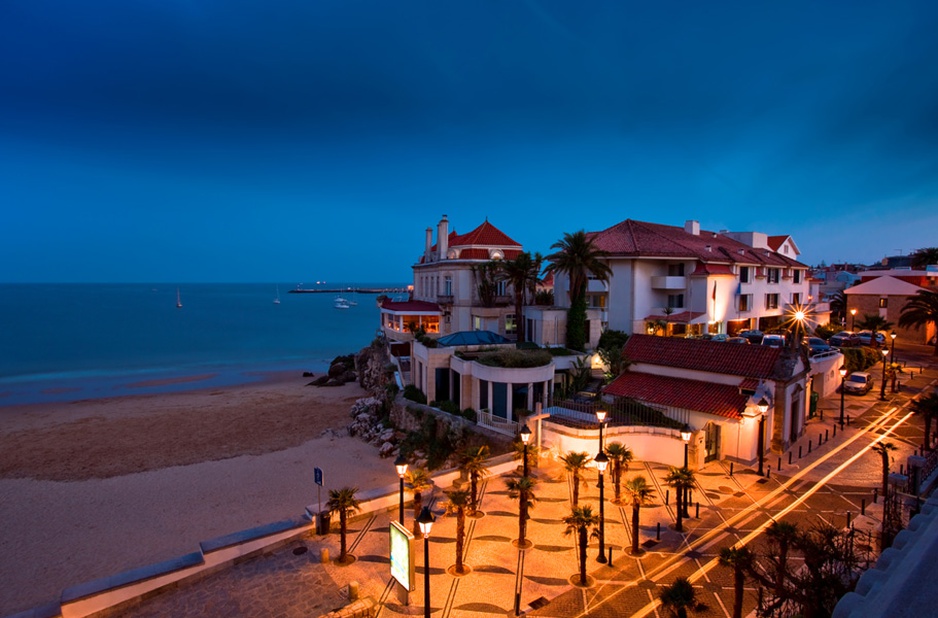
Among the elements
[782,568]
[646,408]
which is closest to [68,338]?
[646,408]

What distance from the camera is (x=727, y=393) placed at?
20.5 m

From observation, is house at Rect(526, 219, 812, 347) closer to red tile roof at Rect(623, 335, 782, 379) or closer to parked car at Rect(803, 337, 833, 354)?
parked car at Rect(803, 337, 833, 354)

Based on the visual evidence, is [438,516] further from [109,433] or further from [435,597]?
[109,433]

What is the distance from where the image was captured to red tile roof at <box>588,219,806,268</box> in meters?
37.9

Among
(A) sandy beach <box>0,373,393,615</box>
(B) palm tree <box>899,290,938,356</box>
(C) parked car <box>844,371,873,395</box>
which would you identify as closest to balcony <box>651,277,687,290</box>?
(C) parked car <box>844,371,873,395</box>

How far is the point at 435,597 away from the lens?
37.1ft

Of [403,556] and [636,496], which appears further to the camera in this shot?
[636,496]

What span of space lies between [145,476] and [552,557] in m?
24.5

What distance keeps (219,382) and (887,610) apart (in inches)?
2386

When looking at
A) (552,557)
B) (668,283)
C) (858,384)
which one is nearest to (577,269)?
(668,283)

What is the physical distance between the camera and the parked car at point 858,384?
30.5 m

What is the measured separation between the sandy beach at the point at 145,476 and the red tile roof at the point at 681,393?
1369cm

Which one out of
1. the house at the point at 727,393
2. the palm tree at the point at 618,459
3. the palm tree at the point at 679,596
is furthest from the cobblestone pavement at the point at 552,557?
the palm tree at the point at 679,596

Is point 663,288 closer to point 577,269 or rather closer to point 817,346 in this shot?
point 577,269
